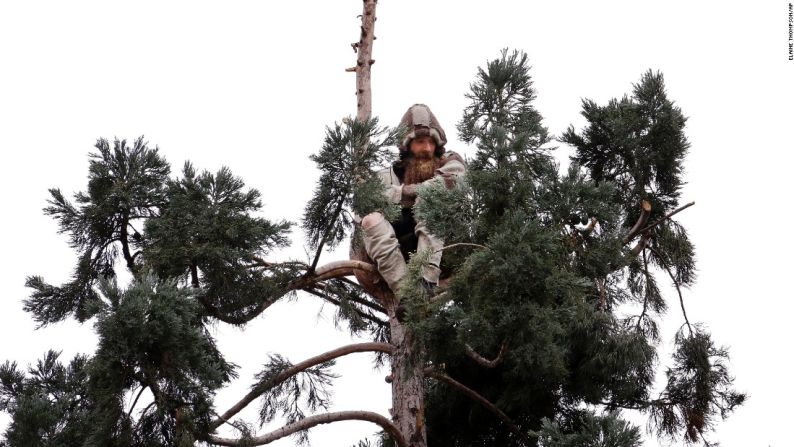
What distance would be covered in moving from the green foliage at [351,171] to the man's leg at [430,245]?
1.05 meters

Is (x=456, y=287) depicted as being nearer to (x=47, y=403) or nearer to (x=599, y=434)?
A: (x=599, y=434)

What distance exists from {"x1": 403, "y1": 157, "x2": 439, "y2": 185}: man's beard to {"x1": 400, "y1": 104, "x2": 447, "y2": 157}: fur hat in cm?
9

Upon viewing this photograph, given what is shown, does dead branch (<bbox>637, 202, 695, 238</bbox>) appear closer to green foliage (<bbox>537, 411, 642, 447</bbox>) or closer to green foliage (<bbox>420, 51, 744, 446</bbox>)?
green foliage (<bbox>420, 51, 744, 446</bbox>)

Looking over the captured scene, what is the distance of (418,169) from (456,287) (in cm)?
246

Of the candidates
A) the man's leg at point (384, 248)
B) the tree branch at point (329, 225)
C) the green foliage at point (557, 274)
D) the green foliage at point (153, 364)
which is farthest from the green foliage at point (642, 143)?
the green foliage at point (153, 364)

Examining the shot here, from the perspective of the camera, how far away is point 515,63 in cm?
846

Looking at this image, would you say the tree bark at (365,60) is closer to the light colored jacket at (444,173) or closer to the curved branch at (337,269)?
the light colored jacket at (444,173)

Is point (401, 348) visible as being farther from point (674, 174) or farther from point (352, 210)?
point (674, 174)

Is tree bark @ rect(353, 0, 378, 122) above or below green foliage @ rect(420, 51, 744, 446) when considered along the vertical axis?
above

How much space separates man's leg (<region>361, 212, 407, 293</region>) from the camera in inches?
359

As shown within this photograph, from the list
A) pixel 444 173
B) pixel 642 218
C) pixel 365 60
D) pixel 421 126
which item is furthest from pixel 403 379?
pixel 365 60

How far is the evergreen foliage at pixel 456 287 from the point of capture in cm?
720

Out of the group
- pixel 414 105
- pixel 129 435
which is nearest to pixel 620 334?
pixel 414 105

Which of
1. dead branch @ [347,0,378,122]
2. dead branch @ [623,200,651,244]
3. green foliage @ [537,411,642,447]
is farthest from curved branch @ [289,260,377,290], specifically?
green foliage @ [537,411,642,447]
